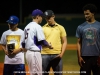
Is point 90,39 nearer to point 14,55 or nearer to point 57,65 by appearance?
point 57,65

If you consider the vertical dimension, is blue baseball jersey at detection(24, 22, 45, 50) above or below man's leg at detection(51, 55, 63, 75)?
above

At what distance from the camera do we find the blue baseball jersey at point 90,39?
4648 mm

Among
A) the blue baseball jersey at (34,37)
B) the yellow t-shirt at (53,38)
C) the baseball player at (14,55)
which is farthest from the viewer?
the baseball player at (14,55)

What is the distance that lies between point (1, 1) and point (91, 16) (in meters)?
27.7

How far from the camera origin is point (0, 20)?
96.3ft

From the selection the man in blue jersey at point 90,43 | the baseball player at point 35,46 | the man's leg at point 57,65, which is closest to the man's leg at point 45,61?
the man's leg at point 57,65

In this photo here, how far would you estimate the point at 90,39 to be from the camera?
15.3 feet

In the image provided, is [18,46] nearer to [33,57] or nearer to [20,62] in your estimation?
[20,62]

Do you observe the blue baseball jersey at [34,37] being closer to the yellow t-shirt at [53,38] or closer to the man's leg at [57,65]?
the yellow t-shirt at [53,38]

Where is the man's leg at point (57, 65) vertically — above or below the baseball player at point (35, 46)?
below

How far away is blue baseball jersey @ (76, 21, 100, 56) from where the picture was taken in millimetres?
4648

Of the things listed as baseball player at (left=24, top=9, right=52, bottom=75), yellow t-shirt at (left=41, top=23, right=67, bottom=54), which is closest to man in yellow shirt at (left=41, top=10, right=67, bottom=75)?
yellow t-shirt at (left=41, top=23, right=67, bottom=54)

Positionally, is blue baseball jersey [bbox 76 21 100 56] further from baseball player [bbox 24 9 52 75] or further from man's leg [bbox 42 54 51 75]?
man's leg [bbox 42 54 51 75]

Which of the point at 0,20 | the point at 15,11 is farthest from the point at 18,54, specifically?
the point at 15,11
